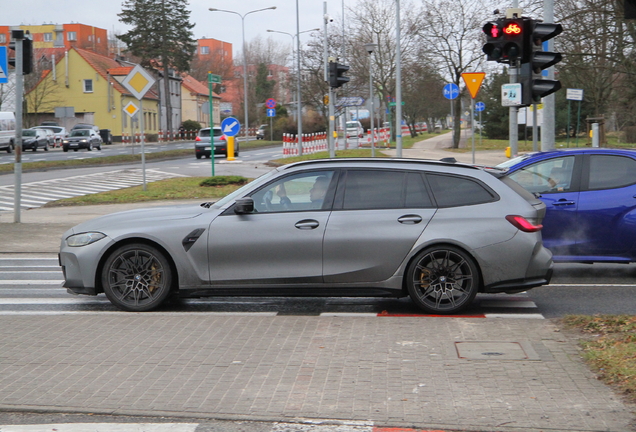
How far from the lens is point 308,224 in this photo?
25.6 feet

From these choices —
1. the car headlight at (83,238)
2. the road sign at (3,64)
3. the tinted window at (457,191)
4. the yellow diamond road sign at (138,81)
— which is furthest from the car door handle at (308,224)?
the yellow diamond road sign at (138,81)

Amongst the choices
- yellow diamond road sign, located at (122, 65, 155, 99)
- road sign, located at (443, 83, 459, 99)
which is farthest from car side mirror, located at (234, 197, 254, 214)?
road sign, located at (443, 83, 459, 99)

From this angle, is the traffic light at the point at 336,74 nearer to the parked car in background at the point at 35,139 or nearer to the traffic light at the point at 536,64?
the traffic light at the point at 536,64

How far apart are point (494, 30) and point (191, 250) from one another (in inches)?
273

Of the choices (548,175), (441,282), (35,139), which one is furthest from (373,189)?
(35,139)

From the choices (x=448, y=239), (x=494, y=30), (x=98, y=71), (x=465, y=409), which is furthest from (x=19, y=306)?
(x=98, y=71)

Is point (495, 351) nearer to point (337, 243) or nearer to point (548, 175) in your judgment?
point (337, 243)

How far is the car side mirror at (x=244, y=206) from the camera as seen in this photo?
307 inches

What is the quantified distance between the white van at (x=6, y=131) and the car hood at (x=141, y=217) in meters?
47.8

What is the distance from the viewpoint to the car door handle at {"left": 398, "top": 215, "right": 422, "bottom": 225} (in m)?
7.78

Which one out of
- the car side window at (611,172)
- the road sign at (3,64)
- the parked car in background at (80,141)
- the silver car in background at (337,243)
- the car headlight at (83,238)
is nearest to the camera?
the silver car in background at (337,243)

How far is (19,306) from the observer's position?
8453 mm

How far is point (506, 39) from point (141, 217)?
22.7 ft

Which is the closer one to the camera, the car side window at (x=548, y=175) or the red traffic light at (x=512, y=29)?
the car side window at (x=548, y=175)
